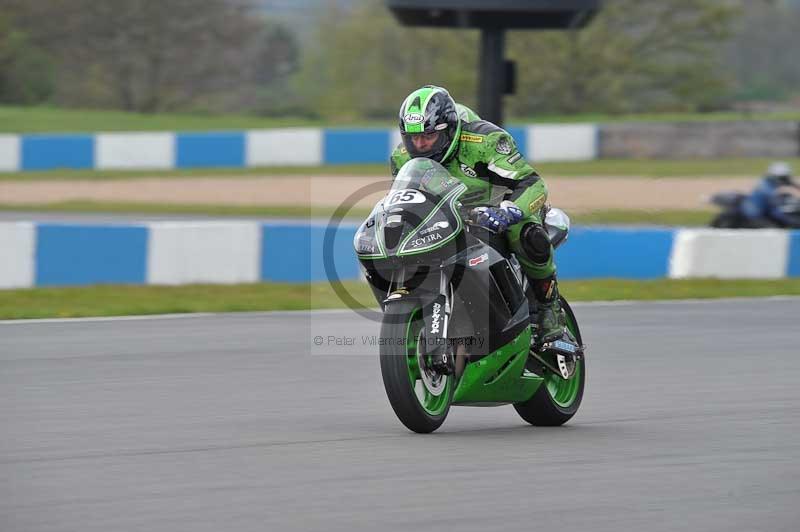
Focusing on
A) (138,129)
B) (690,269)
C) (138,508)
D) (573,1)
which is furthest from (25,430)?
(138,129)

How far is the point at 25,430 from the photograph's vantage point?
5.70 meters

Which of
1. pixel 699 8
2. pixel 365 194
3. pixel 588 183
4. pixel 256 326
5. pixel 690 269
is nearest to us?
pixel 365 194

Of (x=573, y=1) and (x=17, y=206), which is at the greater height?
(x=573, y=1)

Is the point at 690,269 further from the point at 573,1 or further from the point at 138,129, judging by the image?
the point at 138,129

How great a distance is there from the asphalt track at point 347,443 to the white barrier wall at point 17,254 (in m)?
2.59

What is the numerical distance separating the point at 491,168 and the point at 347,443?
128cm

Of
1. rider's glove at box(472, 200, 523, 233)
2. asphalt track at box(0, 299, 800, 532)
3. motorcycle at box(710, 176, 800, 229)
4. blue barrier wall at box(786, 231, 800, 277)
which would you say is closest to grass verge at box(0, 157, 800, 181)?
motorcycle at box(710, 176, 800, 229)

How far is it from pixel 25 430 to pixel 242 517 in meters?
1.78

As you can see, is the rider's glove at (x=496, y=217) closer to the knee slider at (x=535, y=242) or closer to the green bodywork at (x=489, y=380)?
the knee slider at (x=535, y=242)

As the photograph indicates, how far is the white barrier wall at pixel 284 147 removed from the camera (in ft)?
79.2

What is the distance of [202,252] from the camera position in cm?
→ 1200

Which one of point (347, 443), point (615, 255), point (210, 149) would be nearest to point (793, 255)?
point (615, 255)

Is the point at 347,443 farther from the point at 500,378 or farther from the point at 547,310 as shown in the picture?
the point at 547,310

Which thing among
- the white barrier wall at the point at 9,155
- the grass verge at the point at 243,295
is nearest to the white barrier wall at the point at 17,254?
the grass verge at the point at 243,295
